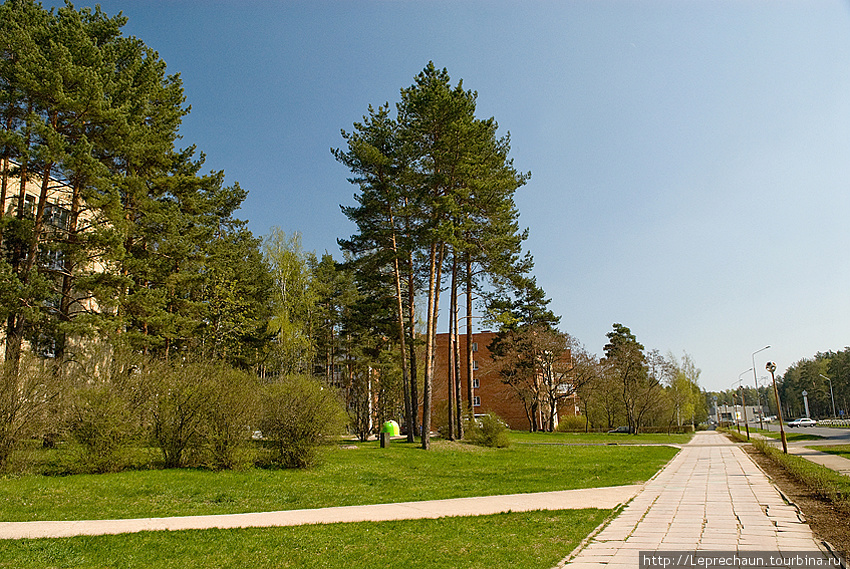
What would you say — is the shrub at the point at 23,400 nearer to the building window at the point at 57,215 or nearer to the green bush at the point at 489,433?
the building window at the point at 57,215

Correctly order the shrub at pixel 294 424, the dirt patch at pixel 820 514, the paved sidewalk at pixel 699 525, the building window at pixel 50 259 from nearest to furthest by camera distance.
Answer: the paved sidewalk at pixel 699 525, the dirt patch at pixel 820 514, the shrub at pixel 294 424, the building window at pixel 50 259

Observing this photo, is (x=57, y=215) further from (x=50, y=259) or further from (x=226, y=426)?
(x=226, y=426)

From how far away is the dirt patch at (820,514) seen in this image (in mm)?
7047

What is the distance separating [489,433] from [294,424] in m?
12.7

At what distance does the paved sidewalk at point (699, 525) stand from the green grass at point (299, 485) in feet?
8.72

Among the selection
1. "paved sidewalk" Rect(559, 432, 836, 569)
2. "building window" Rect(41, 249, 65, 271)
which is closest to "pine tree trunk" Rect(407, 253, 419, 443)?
"paved sidewalk" Rect(559, 432, 836, 569)

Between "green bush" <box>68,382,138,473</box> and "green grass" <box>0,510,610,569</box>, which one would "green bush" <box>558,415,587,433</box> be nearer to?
"green bush" <box>68,382,138,473</box>

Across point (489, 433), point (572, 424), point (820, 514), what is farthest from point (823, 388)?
point (820, 514)

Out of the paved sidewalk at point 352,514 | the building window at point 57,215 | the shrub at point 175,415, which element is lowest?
the paved sidewalk at point 352,514

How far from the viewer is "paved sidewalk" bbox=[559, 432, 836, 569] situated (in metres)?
6.59

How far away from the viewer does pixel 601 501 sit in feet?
36.1

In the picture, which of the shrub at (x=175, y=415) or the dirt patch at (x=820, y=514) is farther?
the shrub at (x=175, y=415)

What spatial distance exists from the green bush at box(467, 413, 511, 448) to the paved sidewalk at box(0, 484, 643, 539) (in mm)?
13369

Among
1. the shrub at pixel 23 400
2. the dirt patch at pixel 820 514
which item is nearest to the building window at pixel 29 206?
the shrub at pixel 23 400
